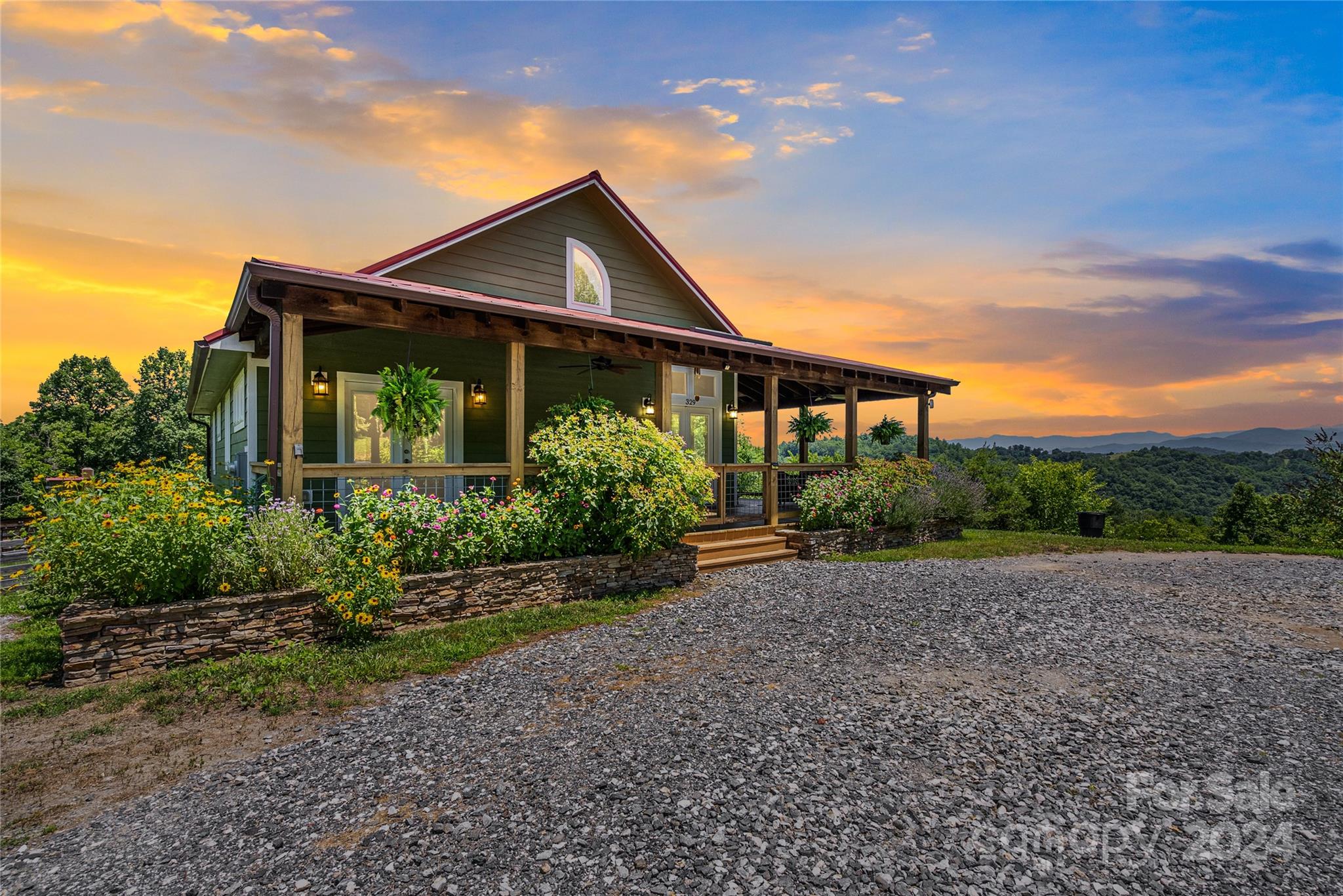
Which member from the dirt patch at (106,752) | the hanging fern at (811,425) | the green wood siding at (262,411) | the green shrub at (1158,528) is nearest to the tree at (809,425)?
the hanging fern at (811,425)

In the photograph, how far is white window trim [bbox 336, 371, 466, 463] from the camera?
950cm

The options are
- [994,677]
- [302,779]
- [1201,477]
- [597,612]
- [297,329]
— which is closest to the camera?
[302,779]

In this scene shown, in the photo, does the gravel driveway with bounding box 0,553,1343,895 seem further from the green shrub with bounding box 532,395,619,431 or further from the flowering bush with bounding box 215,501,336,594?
the green shrub with bounding box 532,395,619,431

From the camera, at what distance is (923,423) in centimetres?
1466

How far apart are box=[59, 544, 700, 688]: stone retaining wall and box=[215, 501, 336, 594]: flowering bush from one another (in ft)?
0.65

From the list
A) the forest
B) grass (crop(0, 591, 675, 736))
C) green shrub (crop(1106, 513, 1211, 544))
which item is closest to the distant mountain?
the forest

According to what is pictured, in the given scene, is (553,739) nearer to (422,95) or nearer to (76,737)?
(76,737)

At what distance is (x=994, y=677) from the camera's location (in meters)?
4.98

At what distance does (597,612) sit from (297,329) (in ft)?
15.0

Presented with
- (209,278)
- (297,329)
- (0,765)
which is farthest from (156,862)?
(209,278)

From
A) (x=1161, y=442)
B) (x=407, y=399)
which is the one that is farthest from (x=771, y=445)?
(x=1161, y=442)

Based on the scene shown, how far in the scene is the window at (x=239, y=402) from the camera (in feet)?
34.1

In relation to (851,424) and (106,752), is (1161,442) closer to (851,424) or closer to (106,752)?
(851,424)

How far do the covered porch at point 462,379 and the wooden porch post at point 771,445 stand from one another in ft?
0.09
